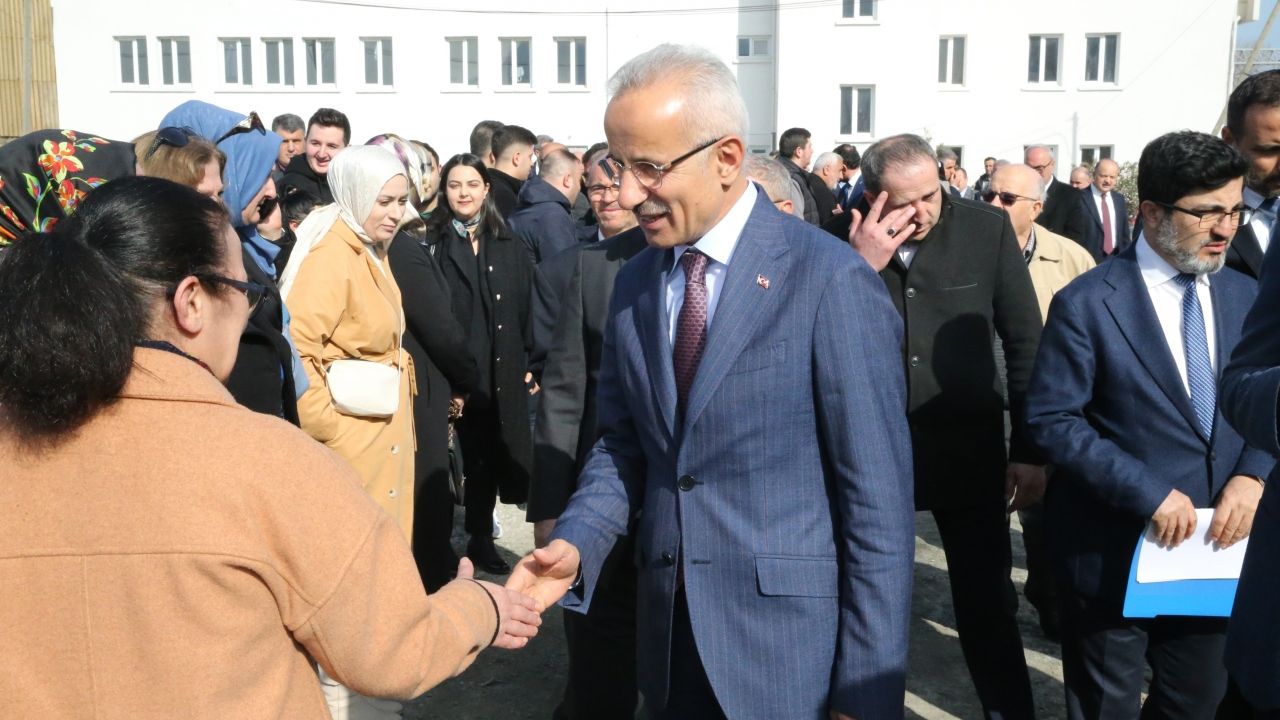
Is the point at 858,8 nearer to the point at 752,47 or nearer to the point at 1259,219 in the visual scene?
the point at 752,47

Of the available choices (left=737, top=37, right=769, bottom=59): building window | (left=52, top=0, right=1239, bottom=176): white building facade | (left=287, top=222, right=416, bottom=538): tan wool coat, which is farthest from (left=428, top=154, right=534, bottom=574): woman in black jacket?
(left=737, top=37, right=769, bottom=59): building window

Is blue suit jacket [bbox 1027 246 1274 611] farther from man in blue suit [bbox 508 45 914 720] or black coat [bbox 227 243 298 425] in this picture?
black coat [bbox 227 243 298 425]

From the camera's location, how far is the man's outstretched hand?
246cm

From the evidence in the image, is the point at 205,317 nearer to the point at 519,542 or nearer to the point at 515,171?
the point at 519,542

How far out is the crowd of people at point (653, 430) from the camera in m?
1.61

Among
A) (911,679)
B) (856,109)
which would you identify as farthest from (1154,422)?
(856,109)

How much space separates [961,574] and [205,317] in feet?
9.73

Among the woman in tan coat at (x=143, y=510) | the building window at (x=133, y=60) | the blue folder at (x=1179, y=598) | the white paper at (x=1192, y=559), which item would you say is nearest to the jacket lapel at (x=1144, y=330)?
the white paper at (x=1192, y=559)

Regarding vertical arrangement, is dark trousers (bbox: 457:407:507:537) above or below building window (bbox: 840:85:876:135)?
below

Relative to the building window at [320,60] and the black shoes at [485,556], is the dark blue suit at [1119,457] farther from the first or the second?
the building window at [320,60]

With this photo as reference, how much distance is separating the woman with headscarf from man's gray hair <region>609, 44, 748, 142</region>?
102 inches

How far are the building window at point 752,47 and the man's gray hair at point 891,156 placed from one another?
35.8m

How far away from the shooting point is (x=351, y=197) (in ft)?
13.6

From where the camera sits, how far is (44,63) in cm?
2669
